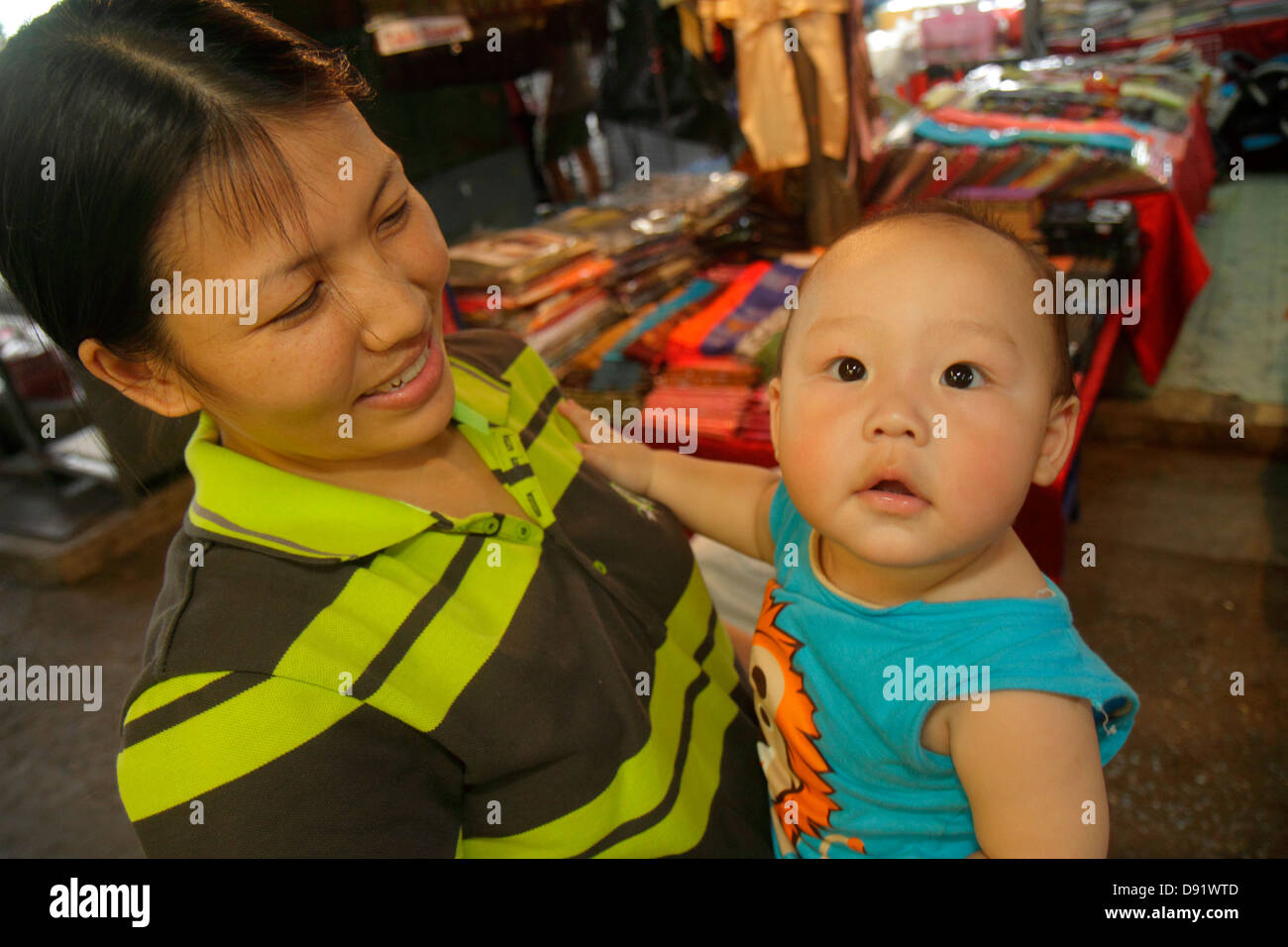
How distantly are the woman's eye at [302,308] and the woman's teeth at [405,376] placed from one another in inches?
4.8

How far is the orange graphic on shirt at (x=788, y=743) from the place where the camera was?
1012 millimetres

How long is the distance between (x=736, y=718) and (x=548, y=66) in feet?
12.4

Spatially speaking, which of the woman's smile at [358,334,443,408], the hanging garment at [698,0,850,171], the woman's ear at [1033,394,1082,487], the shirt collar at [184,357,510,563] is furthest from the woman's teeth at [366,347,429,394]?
the hanging garment at [698,0,850,171]

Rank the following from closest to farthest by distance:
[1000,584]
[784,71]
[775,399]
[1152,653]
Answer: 1. [1000,584]
2. [775,399]
3. [1152,653]
4. [784,71]

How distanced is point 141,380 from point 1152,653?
274cm

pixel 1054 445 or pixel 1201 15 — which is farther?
pixel 1201 15

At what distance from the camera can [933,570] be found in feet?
3.04

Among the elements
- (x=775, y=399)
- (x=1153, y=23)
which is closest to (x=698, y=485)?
(x=775, y=399)

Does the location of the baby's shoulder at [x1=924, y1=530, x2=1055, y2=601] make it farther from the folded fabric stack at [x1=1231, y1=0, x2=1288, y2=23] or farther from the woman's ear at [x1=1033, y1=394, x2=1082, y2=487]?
the folded fabric stack at [x1=1231, y1=0, x2=1288, y2=23]

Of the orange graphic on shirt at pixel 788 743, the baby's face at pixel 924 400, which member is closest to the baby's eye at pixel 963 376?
the baby's face at pixel 924 400

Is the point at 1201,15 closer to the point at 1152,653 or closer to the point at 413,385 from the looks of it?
the point at 1152,653

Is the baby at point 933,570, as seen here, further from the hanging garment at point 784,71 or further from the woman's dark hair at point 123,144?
the hanging garment at point 784,71

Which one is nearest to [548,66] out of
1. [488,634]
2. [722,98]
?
[722,98]

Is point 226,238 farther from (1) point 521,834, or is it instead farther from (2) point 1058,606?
(2) point 1058,606
